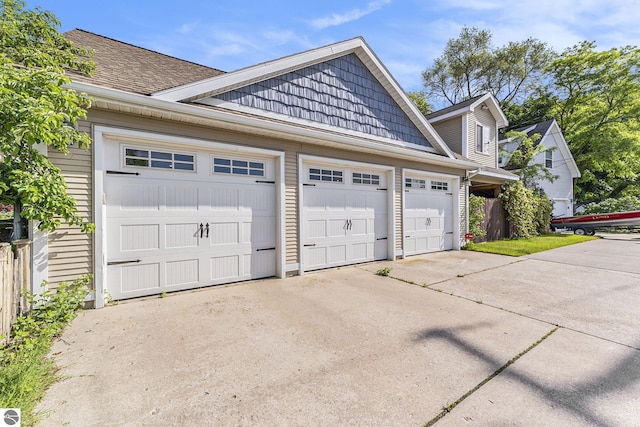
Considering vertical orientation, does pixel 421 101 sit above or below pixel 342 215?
above

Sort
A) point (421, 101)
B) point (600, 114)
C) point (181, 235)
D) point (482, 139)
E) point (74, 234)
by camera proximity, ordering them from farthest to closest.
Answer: point (421, 101)
point (600, 114)
point (482, 139)
point (181, 235)
point (74, 234)

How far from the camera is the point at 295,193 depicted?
5258 mm

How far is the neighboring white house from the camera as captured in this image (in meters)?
15.5

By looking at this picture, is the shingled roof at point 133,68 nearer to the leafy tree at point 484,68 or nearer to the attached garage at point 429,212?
the attached garage at point 429,212

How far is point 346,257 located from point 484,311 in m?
3.03

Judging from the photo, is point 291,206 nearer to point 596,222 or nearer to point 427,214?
point 427,214

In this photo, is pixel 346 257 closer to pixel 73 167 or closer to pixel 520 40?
pixel 73 167

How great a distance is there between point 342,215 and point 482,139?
8.55 m

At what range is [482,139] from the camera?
1106 cm

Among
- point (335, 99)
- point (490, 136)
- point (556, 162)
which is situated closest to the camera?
point (335, 99)

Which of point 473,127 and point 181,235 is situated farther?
point 473,127

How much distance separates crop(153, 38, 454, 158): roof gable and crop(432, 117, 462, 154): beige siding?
10.6 feet

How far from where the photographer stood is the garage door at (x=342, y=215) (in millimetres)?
5609

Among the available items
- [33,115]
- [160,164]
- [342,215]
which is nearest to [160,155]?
[160,164]
